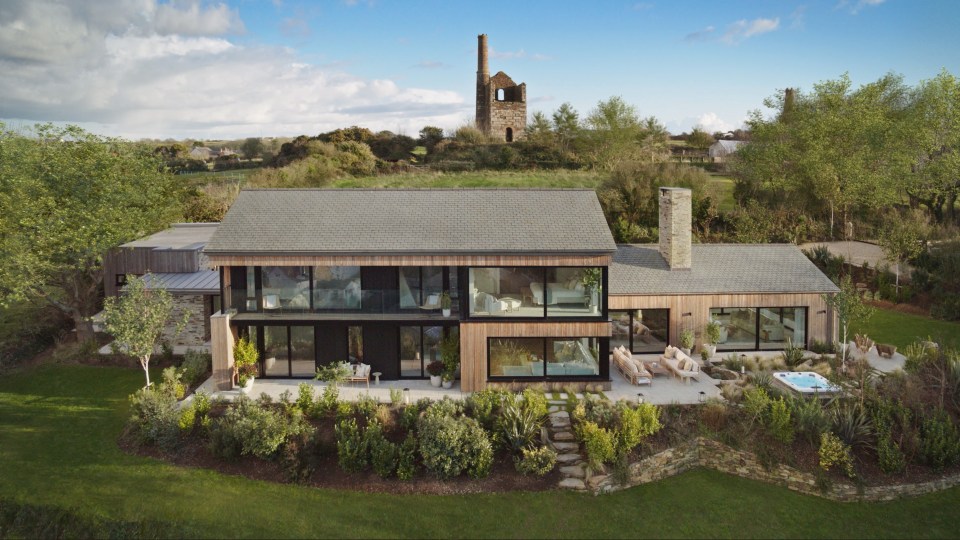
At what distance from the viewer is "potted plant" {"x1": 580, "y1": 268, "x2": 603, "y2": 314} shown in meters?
17.7

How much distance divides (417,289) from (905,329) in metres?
17.3

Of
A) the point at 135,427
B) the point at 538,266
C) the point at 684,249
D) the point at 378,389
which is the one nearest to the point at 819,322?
the point at 684,249

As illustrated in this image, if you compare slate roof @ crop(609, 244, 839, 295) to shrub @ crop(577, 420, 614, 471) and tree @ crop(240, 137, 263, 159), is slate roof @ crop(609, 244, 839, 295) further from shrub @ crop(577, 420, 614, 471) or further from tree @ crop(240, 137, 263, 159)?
tree @ crop(240, 137, 263, 159)

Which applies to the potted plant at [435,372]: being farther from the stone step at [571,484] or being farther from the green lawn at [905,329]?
the green lawn at [905,329]

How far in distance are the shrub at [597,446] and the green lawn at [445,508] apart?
0.77 meters

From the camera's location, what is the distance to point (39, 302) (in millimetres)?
25234

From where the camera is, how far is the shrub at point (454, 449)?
14.2 meters

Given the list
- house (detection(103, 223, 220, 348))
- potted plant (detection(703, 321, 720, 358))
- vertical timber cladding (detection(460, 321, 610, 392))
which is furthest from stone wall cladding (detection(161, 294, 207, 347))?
potted plant (detection(703, 321, 720, 358))

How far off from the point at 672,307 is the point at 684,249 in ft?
6.85

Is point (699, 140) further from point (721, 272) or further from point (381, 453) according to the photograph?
point (381, 453)

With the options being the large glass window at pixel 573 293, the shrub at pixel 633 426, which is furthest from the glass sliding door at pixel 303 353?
the shrub at pixel 633 426

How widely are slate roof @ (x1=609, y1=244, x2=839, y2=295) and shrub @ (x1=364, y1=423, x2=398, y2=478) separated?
339 inches

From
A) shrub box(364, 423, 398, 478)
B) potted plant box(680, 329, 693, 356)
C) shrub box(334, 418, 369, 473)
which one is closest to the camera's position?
shrub box(364, 423, 398, 478)

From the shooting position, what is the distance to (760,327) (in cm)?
2059
